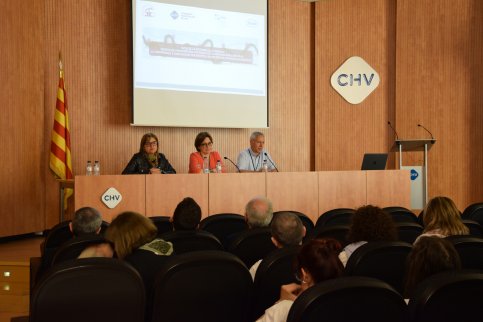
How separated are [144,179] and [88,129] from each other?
8.08 ft

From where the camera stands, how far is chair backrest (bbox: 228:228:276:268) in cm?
313

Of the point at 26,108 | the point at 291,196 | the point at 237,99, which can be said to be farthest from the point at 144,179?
the point at 237,99

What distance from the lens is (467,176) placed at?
8797mm

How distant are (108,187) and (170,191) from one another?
0.65 meters

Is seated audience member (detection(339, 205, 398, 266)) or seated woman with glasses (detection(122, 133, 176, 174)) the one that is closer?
seated audience member (detection(339, 205, 398, 266))

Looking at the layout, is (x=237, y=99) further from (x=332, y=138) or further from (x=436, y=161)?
(x=436, y=161)

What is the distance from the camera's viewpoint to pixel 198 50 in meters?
8.19

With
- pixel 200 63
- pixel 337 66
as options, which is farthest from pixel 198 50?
pixel 337 66

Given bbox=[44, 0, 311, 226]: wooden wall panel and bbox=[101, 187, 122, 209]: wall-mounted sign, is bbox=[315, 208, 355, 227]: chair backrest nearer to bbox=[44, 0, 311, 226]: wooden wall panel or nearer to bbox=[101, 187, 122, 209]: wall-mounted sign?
bbox=[101, 187, 122, 209]: wall-mounted sign

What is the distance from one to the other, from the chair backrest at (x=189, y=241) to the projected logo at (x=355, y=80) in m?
6.85

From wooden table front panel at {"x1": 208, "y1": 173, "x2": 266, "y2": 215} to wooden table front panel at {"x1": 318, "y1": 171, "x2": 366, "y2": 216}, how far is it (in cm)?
86

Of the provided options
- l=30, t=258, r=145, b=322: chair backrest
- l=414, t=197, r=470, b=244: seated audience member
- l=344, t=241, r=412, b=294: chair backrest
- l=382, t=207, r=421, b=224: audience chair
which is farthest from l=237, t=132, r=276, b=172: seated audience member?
l=30, t=258, r=145, b=322: chair backrest

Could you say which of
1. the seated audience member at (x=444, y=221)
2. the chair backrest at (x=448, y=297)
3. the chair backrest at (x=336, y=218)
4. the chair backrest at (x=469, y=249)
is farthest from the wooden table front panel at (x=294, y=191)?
the chair backrest at (x=448, y=297)

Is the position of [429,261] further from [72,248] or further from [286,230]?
[72,248]
